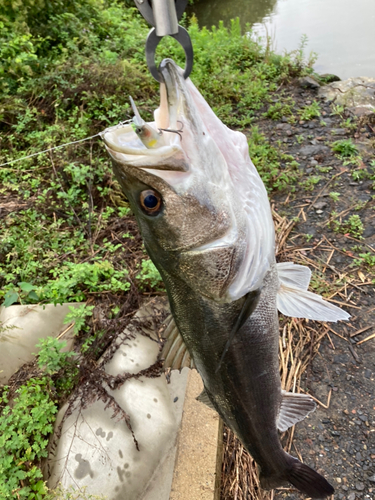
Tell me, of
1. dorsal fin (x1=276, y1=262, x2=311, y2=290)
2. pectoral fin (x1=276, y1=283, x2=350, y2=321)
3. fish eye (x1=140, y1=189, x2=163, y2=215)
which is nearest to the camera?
fish eye (x1=140, y1=189, x2=163, y2=215)

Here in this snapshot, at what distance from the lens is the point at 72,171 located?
A: 4.09 metres

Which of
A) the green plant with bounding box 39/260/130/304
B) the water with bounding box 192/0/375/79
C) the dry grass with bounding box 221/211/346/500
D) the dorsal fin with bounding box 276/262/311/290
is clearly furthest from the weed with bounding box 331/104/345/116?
the dorsal fin with bounding box 276/262/311/290

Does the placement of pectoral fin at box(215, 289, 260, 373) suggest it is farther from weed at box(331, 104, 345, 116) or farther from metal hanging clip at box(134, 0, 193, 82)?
weed at box(331, 104, 345, 116)

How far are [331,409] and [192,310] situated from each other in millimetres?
1844

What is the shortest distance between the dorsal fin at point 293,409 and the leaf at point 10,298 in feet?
7.58

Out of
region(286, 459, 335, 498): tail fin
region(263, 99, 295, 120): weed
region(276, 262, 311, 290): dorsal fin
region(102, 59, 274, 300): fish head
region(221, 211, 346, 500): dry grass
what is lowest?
region(221, 211, 346, 500): dry grass

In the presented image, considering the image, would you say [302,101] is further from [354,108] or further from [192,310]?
[192,310]

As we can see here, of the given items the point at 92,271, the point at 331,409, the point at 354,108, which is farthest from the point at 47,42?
the point at 331,409

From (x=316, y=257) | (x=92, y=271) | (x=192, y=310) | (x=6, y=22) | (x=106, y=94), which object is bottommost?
(x=316, y=257)

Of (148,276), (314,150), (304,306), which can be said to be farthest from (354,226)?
(304,306)

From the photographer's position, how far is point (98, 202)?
414cm

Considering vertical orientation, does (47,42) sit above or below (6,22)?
below

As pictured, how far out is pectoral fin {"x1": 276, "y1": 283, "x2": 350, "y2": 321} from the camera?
150cm

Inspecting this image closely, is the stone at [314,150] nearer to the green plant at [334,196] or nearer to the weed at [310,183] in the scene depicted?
the weed at [310,183]
